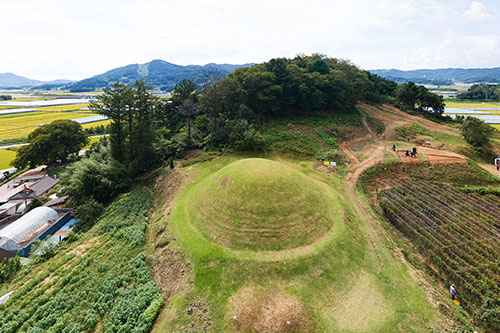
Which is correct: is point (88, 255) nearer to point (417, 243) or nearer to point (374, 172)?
point (417, 243)

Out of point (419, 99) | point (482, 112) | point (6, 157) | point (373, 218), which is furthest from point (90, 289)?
point (482, 112)

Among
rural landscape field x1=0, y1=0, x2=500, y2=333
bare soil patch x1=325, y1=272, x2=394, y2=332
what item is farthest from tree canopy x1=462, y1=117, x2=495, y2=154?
bare soil patch x1=325, y1=272, x2=394, y2=332

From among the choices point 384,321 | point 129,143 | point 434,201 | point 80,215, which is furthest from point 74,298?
point 434,201

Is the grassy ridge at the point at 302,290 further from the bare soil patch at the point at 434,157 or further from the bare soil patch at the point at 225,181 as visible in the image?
the bare soil patch at the point at 434,157

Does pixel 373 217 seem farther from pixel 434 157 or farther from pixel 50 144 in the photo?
pixel 50 144

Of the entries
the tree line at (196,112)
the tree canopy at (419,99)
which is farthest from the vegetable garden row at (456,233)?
the tree canopy at (419,99)

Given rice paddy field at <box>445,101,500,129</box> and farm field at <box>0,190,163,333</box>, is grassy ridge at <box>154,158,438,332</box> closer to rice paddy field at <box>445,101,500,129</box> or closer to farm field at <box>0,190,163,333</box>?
farm field at <box>0,190,163,333</box>
